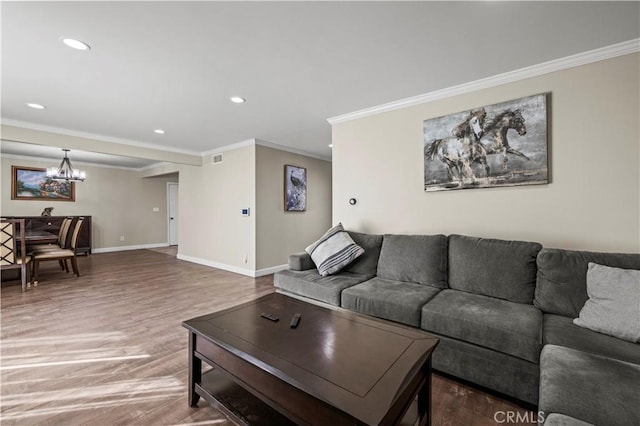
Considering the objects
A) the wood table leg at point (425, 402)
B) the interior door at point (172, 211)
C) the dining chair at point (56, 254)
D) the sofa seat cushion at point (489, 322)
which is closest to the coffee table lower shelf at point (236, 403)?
the wood table leg at point (425, 402)

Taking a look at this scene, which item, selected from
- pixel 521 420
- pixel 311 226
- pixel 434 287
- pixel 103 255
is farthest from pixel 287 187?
pixel 103 255

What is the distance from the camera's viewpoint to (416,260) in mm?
2564

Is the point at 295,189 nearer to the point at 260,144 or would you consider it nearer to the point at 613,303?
the point at 260,144

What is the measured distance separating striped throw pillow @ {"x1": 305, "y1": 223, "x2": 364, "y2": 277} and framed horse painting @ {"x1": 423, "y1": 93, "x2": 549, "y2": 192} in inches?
40.8

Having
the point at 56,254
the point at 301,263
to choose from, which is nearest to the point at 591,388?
the point at 301,263

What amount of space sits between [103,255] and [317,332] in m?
7.67

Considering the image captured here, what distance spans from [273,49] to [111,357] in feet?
8.97

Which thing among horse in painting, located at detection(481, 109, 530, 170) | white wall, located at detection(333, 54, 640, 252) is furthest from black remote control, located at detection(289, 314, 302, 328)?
horse in painting, located at detection(481, 109, 530, 170)

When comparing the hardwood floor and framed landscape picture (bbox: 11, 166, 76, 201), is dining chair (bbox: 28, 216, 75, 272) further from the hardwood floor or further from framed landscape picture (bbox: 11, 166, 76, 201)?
framed landscape picture (bbox: 11, 166, 76, 201)

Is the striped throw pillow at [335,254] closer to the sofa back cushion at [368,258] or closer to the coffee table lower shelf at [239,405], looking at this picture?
the sofa back cushion at [368,258]

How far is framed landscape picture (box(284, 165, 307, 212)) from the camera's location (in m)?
5.29

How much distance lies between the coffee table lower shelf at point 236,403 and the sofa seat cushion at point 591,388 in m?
1.16

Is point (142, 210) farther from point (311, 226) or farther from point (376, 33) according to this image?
point (376, 33)

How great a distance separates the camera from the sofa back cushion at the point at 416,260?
2.46 m
